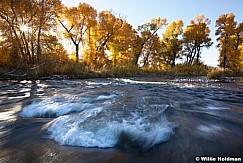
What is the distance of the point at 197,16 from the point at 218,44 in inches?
287

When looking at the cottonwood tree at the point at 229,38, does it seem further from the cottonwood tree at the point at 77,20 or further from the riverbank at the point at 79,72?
the cottonwood tree at the point at 77,20

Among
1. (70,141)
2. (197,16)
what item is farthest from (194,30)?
(70,141)

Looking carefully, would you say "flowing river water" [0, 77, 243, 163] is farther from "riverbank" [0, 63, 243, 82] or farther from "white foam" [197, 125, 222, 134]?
"riverbank" [0, 63, 243, 82]

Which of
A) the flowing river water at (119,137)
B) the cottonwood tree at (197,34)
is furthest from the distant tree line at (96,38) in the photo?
the flowing river water at (119,137)

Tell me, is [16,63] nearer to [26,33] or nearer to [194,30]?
[26,33]

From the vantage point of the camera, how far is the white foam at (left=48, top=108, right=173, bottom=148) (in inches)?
90.7

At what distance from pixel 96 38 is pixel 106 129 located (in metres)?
26.3

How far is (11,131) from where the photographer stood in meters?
2.73

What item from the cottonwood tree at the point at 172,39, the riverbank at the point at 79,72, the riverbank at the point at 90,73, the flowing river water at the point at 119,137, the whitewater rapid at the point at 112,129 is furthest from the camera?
the cottonwood tree at the point at 172,39

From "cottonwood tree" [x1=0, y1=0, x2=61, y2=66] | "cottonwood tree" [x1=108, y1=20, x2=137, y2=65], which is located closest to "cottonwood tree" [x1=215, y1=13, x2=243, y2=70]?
"cottonwood tree" [x1=108, y1=20, x2=137, y2=65]

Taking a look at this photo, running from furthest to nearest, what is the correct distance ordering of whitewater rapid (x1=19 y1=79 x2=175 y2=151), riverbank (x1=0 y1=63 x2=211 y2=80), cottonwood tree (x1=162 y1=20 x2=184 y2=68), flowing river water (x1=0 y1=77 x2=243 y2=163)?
1. cottonwood tree (x1=162 y1=20 x2=184 y2=68)
2. riverbank (x1=0 y1=63 x2=211 y2=80)
3. whitewater rapid (x1=19 y1=79 x2=175 y2=151)
4. flowing river water (x1=0 y1=77 x2=243 y2=163)

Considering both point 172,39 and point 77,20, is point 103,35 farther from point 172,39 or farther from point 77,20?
point 172,39

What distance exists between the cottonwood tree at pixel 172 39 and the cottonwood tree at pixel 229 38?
721 centimetres

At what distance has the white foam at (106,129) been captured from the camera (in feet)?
7.56
